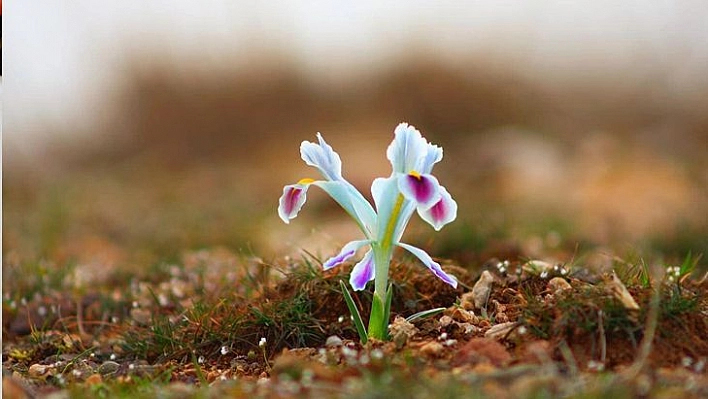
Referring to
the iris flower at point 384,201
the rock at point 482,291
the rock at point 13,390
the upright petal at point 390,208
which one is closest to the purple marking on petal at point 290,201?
the iris flower at point 384,201

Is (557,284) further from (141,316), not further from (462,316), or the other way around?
(141,316)

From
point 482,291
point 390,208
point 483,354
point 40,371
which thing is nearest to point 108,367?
point 40,371

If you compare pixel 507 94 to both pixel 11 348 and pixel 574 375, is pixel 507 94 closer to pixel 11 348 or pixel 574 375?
pixel 11 348

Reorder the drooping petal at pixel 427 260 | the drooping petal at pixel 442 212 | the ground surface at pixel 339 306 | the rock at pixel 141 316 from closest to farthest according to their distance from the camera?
Answer: the ground surface at pixel 339 306 → the drooping petal at pixel 442 212 → the drooping petal at pixel 427 260 → the rock at pixel 141 316

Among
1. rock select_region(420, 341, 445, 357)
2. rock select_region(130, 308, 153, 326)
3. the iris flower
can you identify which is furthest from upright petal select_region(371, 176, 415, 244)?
rock select_region(130, 308, 153, 326)

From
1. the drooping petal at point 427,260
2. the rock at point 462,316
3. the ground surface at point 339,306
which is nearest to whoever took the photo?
the ground surface at point 339,306

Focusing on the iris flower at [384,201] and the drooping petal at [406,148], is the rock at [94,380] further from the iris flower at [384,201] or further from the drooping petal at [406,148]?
the drooping petal at [406,148]

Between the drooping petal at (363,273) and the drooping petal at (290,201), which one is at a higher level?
the drooping petal at (290,201)
